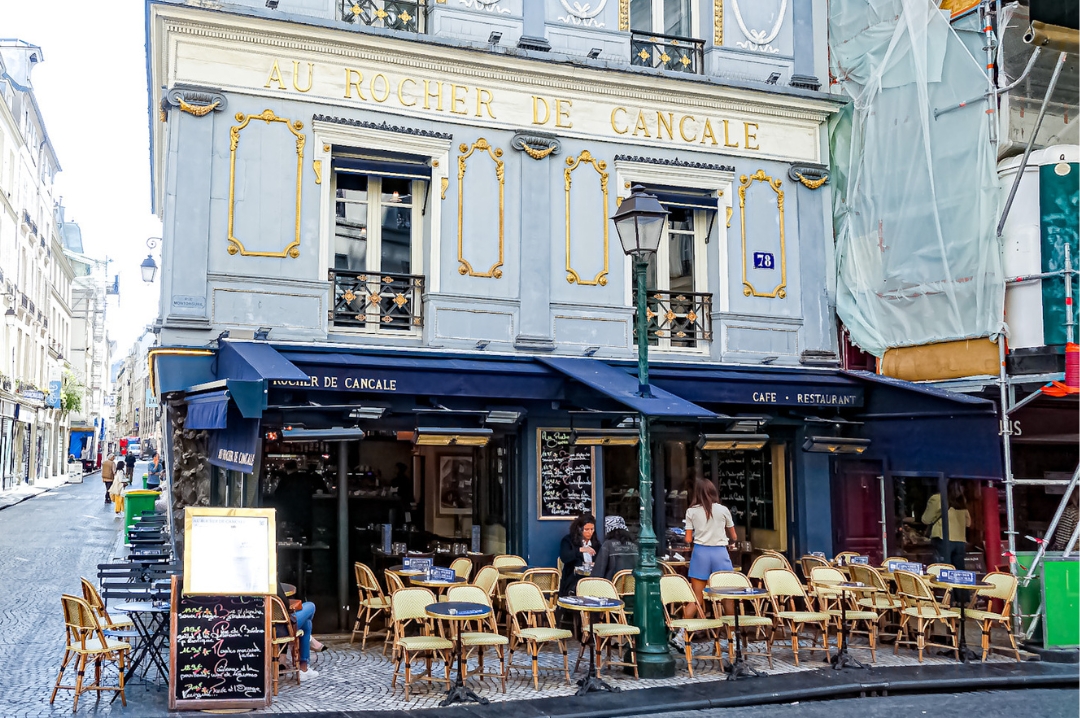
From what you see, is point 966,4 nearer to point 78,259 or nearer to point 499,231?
point 499,231

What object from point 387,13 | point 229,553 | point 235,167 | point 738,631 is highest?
point 387,13

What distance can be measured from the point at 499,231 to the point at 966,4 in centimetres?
632

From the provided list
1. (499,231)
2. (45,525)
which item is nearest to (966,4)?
(499,231)

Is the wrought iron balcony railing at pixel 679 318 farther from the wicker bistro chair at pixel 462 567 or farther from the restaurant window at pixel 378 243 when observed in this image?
the wicker bistro chair at pixel 462 567

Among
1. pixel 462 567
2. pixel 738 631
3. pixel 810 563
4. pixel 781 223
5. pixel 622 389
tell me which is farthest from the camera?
pixel 781 223

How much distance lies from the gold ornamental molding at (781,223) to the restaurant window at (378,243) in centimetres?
435

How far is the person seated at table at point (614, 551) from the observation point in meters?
10.1

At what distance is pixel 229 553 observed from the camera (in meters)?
7.41

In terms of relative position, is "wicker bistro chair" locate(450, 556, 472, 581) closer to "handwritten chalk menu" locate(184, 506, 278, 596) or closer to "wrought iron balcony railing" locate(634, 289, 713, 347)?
"handwritten chalk menu" locate(184, 506, 278, 596)

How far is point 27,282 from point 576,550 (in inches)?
1559

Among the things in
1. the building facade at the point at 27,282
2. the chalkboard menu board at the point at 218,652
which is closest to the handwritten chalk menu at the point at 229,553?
the chalkboard menu board at the point at 218,652

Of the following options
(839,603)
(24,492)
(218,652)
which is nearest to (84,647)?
Result: (218,652)

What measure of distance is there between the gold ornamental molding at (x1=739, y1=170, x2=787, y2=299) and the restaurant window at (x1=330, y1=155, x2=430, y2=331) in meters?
4.35

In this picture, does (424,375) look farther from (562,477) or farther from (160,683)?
(160,683)
